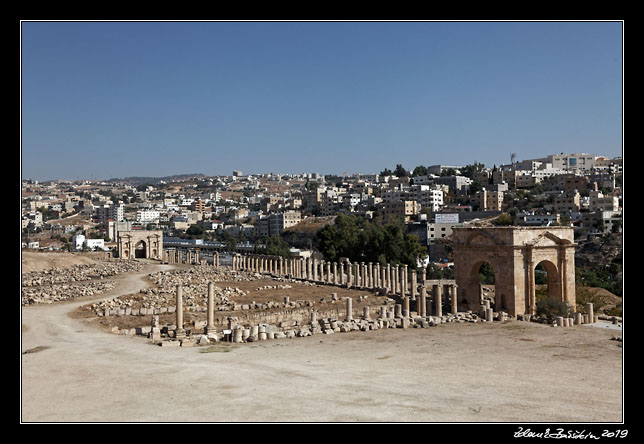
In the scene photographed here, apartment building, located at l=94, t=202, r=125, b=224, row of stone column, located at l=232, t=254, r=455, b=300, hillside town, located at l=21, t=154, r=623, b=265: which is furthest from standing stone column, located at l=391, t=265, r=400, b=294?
apartment building, located at l=94, t=202, r=125, b=224

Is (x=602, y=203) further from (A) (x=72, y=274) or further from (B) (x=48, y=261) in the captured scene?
(B) (x=48, y=261)

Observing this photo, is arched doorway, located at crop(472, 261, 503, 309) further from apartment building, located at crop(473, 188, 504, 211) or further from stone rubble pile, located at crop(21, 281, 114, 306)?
apartment building, located at crop(473, 188, 504, 211)

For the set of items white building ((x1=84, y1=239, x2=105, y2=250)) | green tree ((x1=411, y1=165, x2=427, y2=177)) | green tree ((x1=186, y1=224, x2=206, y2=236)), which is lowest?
white building ((x1=84, y1=239, x2=105, y2=250))

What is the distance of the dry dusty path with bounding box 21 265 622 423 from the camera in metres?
10.3

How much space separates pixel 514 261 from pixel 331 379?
1366 centimetres

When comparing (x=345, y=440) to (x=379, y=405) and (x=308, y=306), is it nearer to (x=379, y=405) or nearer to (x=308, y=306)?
(x=379, y=405)

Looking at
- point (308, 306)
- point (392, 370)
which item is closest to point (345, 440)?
point (392, 370)

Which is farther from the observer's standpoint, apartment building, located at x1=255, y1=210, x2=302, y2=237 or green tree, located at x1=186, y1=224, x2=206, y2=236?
green tree, located at x1=186, y1=224, x2=206, y2=236

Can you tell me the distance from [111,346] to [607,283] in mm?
44763

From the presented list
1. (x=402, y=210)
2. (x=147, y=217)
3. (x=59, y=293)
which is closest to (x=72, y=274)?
(x=59, y=293)

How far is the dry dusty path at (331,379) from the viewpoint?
33.7ft

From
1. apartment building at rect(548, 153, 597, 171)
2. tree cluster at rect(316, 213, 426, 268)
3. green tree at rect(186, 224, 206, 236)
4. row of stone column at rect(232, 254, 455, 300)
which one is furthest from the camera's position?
apartment building at rect(548, 153, 597, 171)

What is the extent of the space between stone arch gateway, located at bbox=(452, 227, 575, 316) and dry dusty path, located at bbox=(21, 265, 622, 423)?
466 centimetres

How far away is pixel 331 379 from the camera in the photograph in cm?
1296
